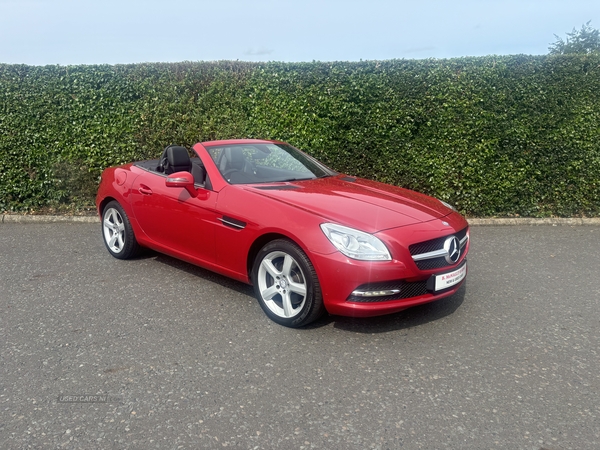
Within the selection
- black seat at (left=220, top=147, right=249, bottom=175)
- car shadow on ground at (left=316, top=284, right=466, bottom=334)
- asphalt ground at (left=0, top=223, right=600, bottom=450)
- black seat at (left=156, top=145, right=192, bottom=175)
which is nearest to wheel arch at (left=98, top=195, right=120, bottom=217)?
asphalt ground at (left=0, top=223, right=600, bottom=450)

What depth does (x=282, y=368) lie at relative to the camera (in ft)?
12.2

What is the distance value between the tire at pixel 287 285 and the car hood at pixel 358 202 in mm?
375

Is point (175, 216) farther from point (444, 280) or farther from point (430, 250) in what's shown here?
point (444, 280)

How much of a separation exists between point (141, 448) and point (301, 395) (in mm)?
→ 961

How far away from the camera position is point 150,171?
593 cm

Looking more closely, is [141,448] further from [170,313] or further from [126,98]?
[126,98]

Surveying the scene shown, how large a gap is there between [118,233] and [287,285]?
2.84 meters

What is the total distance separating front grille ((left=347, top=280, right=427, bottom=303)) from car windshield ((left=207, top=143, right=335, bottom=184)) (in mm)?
1646

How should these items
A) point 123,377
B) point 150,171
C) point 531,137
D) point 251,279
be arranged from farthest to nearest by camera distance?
1. point 531,137
2. point 150,171
3. point 251,279
4. point 123,377

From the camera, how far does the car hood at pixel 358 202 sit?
4246 millimetres

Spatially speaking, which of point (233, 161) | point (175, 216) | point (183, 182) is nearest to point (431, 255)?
point (233, 161)

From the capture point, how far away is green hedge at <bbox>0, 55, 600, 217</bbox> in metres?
8.84

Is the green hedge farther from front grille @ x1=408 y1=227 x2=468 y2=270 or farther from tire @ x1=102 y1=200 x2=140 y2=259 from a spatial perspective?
front grille @ x1=408 y1=227 x2=468 y2=270

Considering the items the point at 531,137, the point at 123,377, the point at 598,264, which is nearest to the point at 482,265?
the point at 598,264
